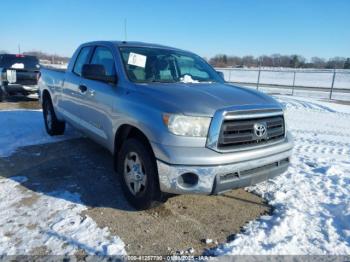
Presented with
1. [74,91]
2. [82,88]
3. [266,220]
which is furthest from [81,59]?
[266,220]

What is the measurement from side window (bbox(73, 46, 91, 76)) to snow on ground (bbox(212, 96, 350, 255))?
3284 millimetres

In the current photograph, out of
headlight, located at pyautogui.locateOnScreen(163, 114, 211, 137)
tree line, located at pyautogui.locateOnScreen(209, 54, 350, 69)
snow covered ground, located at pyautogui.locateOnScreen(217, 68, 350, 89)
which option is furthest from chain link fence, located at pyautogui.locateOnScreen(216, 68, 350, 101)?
headlight, located at pyautogui.locateOnScreen(163, 114, 211, 137)

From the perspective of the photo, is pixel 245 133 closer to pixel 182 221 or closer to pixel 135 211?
pixel 182 221

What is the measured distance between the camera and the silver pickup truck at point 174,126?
3.14 metres

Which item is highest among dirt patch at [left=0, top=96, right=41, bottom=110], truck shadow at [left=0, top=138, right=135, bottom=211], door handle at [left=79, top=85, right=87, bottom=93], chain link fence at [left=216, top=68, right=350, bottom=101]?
door handle at [left=79, top=85, right=87, bottom=93]

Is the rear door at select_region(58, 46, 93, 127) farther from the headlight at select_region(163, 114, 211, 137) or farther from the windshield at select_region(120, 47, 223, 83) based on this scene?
the headlight at select_region(163, 114, 211, 137)

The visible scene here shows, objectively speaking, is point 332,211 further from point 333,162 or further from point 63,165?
point 63,165

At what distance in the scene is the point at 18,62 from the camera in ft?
38.9

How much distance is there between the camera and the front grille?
321 cm

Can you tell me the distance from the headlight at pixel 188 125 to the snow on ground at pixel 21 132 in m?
3.77

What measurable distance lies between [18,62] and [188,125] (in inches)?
424

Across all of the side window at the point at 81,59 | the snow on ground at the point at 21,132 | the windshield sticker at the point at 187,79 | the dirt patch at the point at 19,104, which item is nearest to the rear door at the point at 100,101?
the side window at the point at 81,59

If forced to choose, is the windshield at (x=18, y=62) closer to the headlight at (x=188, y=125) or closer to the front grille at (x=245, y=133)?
the headlight at (x=188, y=125)

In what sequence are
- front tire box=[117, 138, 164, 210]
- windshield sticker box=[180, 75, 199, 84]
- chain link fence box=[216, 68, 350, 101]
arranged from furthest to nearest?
chain link fence box=[216, 68, 350, 101], windshield sticker box=[180, 75, 199, 84], front tire box=[117, 138, 164, 210]
